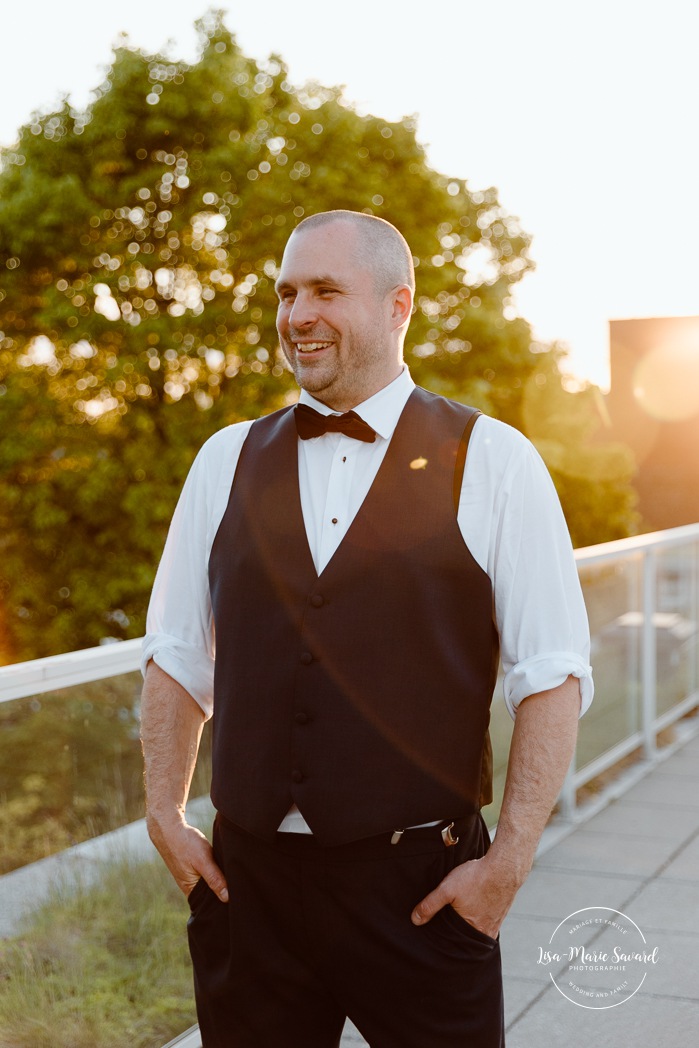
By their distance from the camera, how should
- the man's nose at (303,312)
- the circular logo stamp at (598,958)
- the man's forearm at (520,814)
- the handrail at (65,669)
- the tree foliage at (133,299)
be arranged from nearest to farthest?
1. the man's forearm at (520,814)
2. the man's nose at (303,312)
3. the handrail at (65,669)
4. the circular logo stamp at (598,958)
5. the tree foliage at (133,299)

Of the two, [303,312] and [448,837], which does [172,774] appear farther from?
[303,312]

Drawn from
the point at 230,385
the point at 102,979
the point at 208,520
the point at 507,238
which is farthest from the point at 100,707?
the point at 507,238

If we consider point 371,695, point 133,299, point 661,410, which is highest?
point 133,299

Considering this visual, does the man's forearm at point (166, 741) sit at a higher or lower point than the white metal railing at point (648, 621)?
higher

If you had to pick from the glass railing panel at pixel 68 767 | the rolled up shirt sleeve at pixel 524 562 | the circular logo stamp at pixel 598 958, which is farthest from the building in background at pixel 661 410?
the rolled up shirt sleeve at pixel 524 562

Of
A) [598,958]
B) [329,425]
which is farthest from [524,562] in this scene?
[598,958]

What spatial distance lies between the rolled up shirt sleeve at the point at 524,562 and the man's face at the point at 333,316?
0.28 m

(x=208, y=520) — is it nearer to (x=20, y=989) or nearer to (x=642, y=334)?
(x=20, y=989)

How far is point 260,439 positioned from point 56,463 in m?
15.7

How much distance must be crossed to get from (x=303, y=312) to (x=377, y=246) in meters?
0.18

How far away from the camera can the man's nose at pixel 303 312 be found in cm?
199

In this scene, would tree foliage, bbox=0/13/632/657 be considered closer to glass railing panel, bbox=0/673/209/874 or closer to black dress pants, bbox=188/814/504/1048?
glass railing panel, bbox=0/673/209/874

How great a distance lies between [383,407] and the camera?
2.06m

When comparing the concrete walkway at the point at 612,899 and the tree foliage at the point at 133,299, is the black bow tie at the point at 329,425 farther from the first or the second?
the tree foliage at the point at 133,299
